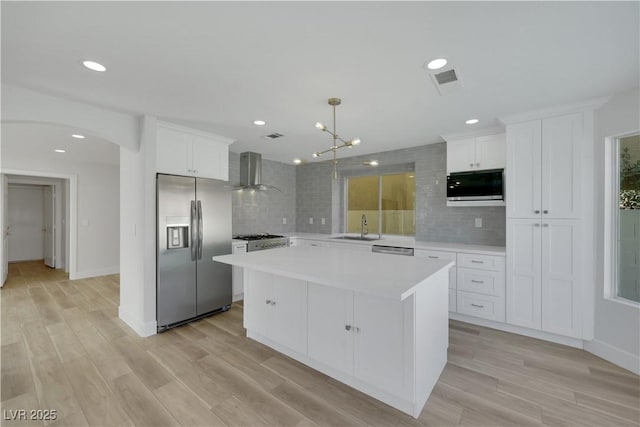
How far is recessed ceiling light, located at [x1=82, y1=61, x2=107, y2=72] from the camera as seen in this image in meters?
1.93

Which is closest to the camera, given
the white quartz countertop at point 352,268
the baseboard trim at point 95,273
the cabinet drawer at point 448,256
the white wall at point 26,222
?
the white quartz countertop at point 352,268

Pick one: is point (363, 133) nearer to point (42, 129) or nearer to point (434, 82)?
point (434, 82)

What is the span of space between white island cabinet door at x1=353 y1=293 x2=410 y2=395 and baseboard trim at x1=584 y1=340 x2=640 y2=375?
7.11 ft

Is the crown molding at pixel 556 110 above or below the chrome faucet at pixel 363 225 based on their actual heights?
above

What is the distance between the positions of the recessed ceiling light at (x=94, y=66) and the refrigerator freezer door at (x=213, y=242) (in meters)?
1.53

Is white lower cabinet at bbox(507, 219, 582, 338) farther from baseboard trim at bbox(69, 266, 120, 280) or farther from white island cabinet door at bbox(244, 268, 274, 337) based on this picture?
baseboard trim at bbox(69, 266, 120, 280)

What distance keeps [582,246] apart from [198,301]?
167 inches

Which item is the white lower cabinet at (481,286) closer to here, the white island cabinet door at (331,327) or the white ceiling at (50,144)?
the white island cabinet door at (331,327)

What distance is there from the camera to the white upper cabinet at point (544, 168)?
274 cm

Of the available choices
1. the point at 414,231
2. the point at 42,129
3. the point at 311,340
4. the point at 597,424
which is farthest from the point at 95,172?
the point at 597,424

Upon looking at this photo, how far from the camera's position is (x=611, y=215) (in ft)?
8.56

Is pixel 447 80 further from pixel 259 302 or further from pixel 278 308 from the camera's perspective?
pixel 259 302

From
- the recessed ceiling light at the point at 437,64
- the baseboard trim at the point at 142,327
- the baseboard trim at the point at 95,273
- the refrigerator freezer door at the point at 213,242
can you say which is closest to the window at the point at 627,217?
the recessed ceiling light at the point at 437,64

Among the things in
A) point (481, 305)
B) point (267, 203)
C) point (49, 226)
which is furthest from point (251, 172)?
point (49, 226)
